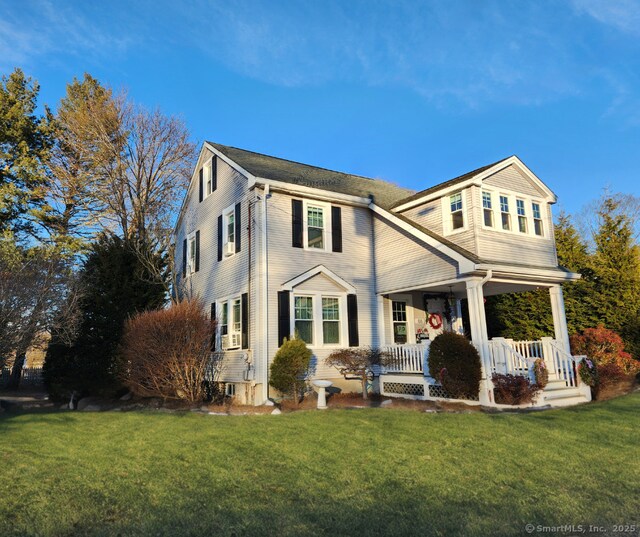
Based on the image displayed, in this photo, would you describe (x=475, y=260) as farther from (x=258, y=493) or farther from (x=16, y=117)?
(x=16, y=117)

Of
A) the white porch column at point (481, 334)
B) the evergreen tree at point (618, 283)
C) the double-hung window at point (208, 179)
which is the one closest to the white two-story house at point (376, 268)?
the white porch column at point (481, 334)

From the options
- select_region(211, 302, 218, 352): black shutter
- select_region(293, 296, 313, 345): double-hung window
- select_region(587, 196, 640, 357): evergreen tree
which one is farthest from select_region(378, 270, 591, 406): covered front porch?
select_region(211, 302, 218, 352): black shutter

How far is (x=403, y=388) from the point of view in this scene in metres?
13.3

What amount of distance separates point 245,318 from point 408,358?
4.78 metres

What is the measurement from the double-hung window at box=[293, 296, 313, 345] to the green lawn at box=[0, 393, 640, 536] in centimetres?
497

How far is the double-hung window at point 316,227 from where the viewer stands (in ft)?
47.0

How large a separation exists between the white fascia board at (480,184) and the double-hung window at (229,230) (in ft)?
17.7

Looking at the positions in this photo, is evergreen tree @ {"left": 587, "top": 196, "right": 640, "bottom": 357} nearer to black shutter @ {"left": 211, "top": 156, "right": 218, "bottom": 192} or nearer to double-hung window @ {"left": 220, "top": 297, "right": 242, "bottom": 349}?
double-hung window @ {"left": 220, "top": 297, "right": 242, "bottom": 349}

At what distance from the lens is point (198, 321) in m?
12.6

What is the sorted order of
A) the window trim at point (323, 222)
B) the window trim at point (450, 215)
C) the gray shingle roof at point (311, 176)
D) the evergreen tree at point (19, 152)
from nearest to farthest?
the window trim at point (450, 215)
the window trim at point (323, 222)
the gray shingle roof at point (311, 176)
the evergreen tree at point (19, 152)

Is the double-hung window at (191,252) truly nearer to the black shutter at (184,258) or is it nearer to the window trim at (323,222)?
the black shutter at (184,258)

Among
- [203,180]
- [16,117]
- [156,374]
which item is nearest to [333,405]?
[156,374]

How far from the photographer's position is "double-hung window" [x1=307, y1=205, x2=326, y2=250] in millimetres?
14336

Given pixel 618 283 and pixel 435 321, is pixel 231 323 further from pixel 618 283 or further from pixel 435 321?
pixel 618 283
